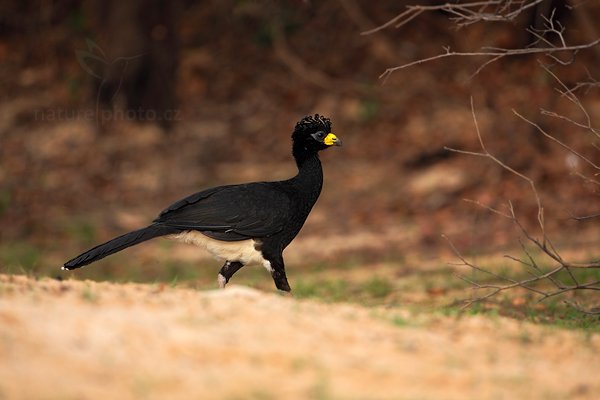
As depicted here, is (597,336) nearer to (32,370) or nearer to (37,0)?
(32,370)

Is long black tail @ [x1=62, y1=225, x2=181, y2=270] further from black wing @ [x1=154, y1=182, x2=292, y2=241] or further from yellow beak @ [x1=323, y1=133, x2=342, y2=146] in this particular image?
yellow beak @ [x1=323, y1=133, x2=342, y2=146]

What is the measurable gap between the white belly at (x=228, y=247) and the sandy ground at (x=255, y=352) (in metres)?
1.78

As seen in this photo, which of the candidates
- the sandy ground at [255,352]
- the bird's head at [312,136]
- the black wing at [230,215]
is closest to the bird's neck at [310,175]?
the bird's head at [312,136]

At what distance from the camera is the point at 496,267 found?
10.9 meters

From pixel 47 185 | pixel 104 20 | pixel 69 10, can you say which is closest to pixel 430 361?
pixel 47 185

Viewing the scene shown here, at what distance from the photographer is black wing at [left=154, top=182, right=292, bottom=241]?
789 centimetres

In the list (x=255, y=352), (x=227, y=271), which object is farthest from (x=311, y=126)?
(x=255, y=352)

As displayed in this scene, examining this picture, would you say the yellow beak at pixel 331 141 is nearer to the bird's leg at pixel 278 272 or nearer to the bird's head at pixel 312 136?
the bird's head at pixel 312 136

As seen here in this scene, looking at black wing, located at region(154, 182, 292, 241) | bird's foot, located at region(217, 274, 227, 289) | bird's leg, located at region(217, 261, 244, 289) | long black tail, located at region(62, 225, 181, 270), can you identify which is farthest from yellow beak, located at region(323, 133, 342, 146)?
long black tail, located at region(62, 225, 181, 270)

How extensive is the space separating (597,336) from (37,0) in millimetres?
19373

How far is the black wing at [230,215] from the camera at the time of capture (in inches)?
311

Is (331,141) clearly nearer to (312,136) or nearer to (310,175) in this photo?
(312,136)

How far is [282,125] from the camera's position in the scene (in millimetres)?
18594

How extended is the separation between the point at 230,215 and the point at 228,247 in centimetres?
26
